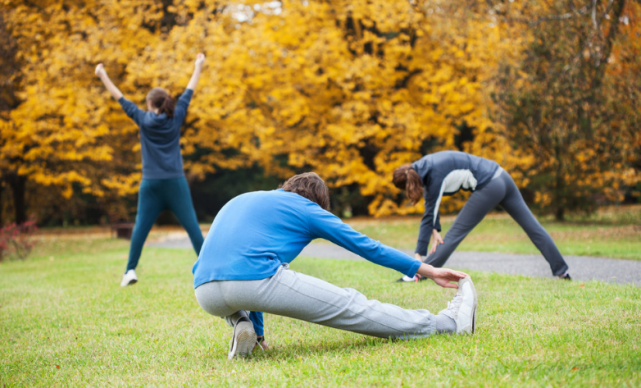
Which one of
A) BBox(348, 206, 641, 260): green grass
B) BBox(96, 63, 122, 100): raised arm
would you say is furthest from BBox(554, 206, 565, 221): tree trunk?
BBox(96, 63, 122, 100): raised arm

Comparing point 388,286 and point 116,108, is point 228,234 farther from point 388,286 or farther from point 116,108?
point 116,108

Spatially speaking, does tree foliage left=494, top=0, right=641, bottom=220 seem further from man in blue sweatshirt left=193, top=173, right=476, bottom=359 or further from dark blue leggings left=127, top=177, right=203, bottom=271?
man in blue sweatshirt left=193, top=173, right=476, bottom=359

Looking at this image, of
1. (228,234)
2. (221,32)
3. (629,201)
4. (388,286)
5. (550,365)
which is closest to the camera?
(550,365)

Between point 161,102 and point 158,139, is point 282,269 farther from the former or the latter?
point 161,102

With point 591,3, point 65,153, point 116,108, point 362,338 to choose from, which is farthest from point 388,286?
point 116,108

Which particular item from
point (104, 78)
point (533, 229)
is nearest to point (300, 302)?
point (533, 229)

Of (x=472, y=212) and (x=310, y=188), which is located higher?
(x=310, y=188)

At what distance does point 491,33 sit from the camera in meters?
13.8

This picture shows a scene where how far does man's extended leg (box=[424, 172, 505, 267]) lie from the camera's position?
17.8ft

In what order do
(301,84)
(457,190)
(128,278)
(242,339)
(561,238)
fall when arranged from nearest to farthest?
(242,339)
(457,190)
(128,278)
(561,238)
(301,84)

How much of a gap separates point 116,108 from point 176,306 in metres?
14.0

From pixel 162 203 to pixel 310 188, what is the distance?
11.7 ft

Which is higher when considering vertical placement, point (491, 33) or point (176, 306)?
→ point (491, 33)

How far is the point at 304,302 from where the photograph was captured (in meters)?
3.01
